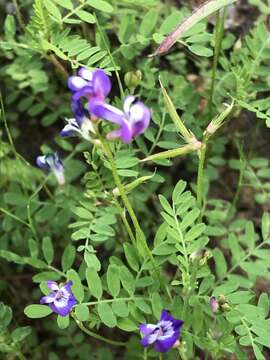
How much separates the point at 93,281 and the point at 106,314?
0.09 meters

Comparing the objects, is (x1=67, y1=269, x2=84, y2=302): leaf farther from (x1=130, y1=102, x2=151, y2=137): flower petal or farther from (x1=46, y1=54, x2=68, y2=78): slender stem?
(x1=46, y1=54, x2=68, y2=78): slender stem

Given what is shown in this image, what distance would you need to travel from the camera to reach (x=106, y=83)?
1388 mm

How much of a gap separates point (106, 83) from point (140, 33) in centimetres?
77

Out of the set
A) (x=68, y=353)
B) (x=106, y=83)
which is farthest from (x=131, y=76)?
(x=68, y=353)

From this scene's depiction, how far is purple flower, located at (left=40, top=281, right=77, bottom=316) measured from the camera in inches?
63.0

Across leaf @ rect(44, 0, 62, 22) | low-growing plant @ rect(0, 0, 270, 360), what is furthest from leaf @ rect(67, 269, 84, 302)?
leaf @ rect(44, 0, 62, 22)

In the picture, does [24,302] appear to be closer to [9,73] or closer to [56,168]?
[56,168]

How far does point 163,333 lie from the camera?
1544 mm

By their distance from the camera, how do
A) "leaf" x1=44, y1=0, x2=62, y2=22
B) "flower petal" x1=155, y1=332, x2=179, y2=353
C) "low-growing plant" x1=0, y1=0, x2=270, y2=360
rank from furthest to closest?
"leaf" x1=44, y1=0, x2=62, y2=22, "low-growing plant" x1=0, y1=0, x2=270, y2=360, "flower petal" x1=155, y1=332, x2=179, y2=353

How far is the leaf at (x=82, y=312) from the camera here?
163 cm

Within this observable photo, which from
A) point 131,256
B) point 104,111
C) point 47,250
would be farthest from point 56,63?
point 104,111

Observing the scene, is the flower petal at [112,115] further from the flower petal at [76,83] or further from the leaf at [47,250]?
the leaf at [47,250]

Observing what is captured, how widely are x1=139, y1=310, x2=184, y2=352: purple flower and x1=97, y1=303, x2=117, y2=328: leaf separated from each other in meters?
0.13

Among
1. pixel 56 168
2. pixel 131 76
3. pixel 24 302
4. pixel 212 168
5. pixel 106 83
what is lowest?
pixel 24 302
